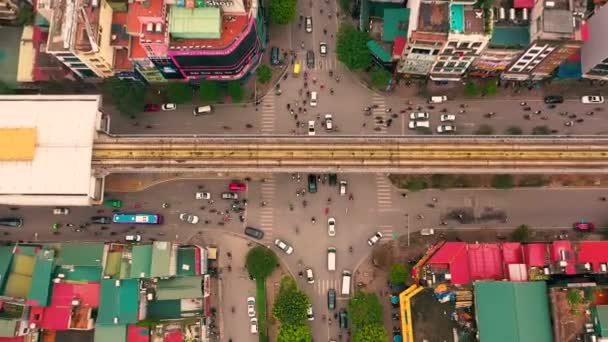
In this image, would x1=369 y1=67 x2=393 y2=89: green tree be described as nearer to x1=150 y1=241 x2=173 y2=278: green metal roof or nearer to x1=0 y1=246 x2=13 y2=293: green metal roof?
x1=150 y1=241 x2=173 y2=278: green metal roof

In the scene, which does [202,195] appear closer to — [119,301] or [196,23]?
[119,301]

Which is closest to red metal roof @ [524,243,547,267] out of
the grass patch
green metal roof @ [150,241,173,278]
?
the grass patch

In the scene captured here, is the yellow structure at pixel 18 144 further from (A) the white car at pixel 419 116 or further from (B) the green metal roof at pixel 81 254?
(A) the white car at pixel 419 116

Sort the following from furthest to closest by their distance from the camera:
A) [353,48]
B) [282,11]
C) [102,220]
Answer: [282,11] → [102,220] → [353,48]

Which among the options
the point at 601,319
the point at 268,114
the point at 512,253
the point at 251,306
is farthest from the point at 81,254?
the point at 601,319

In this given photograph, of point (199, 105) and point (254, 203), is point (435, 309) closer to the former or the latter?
point (254, 203)

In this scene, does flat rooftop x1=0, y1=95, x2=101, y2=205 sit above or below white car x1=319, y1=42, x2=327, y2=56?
below

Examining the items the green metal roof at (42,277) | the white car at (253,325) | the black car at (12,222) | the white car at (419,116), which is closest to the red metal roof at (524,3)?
the white car at (419,116)
